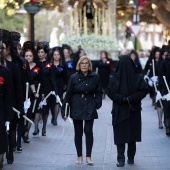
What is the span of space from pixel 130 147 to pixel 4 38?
2.65m

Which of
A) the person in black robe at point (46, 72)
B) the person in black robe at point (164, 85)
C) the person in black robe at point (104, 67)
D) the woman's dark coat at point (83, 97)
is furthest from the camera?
the person in black robe at point (104, 67)

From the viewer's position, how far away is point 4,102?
975cm

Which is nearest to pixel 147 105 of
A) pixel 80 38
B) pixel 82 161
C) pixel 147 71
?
pixel 147 71

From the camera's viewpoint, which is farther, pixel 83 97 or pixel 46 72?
pixel 46 72

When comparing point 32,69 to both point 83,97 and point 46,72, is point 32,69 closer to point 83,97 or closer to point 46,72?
point 46,72

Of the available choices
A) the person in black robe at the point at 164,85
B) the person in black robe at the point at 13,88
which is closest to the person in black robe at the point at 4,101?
the person in black robe at the point at 13,88

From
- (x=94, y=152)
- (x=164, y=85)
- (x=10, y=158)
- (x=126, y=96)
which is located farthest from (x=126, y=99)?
(x=164, y=85)

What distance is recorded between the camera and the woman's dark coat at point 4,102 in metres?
9.59

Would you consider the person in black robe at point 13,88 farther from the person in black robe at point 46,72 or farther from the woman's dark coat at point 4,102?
the person in black robe at point 46,72

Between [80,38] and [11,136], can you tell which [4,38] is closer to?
[11,136]

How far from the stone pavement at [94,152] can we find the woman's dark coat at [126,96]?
0.57 meters

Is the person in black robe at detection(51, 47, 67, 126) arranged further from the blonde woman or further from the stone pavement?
the blonde woman

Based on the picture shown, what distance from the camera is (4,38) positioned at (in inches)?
426

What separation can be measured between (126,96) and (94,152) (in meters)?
2.24
